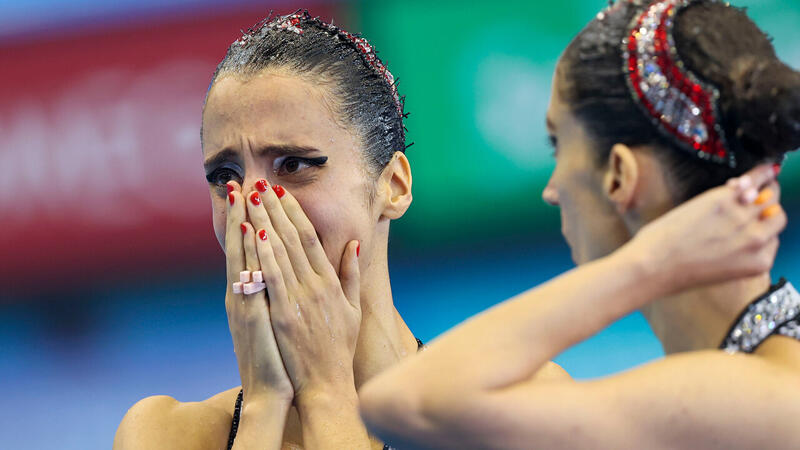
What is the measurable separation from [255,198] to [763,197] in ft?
3.41

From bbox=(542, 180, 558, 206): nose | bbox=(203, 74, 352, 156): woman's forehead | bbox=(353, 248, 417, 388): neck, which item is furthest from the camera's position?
bbox=(353, 248, 417, 388): neck

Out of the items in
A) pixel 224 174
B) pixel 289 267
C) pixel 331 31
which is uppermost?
pixel 331 31

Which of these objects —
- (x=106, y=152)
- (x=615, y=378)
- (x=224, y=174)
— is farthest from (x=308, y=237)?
(x=106, y=152)

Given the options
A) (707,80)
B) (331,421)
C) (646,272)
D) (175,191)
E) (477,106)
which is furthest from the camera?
(175,191)

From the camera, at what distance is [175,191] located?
3.61m

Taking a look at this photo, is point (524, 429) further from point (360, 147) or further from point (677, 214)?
point (360, 147)

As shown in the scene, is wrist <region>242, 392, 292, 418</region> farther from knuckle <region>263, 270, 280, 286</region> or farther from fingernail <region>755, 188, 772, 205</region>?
fingernail <region>755, 188, 772, 205</region>

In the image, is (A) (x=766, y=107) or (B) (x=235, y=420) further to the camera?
(B) (x=235, y=420)

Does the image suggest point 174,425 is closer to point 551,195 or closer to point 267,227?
point 267,227

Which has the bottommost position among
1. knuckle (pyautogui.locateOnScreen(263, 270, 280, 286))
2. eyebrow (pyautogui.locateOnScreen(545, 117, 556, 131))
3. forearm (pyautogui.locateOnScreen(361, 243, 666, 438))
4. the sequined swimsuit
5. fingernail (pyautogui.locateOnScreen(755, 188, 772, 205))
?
the sequined swimsuit

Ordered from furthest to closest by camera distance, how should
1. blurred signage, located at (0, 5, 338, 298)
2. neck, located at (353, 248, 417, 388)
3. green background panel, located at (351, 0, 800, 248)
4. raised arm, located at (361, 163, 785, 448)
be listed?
blurred signage, located at (0, 5, 338, 298) < green background panel, located at (351, 0, 800, 248) < neck, located at (353, 248, 417, 388) < raised arm, located at (361, 163, 785, 448)

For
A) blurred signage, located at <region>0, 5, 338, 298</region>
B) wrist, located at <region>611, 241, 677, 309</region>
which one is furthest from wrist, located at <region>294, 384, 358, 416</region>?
blurred signage, located at <region>0, 5, 338, 298</region>

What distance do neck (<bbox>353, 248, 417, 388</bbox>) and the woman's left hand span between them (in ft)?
0.35

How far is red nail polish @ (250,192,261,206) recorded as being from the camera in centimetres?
191
